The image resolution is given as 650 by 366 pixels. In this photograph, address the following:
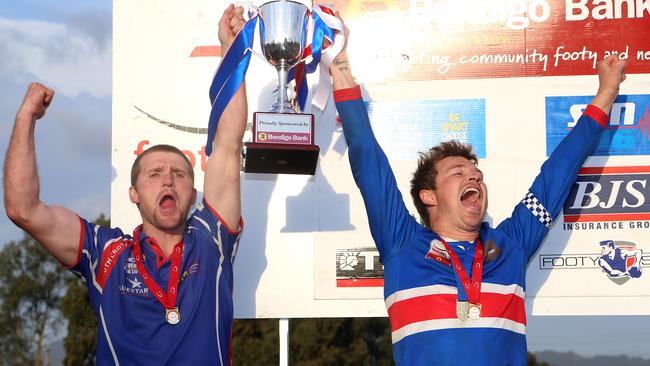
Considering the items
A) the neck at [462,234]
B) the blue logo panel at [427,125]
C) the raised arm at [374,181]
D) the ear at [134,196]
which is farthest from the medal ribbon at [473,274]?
the ear at [134,196]

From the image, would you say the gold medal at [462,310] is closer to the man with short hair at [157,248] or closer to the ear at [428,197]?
the ear at [428,197]

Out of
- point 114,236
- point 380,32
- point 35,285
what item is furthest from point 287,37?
point 35,285

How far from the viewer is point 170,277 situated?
10.0 ft

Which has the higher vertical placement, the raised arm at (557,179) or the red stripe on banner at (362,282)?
the raised arm at (557,179)

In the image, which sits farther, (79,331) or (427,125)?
(79,331)

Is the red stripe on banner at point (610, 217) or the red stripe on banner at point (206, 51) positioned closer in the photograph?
the red stripe on banner at point (610, 217)

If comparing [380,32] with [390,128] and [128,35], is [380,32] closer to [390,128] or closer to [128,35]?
[390,128]

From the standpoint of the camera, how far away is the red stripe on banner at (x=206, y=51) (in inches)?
157

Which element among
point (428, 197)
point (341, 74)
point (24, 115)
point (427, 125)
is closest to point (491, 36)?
point (427, 125)

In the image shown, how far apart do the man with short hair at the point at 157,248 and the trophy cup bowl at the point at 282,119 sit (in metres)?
0.18

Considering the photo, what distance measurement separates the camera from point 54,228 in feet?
10.2

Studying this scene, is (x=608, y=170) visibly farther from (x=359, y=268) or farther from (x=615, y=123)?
(x=359, y=268)

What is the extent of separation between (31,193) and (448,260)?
1584 mm

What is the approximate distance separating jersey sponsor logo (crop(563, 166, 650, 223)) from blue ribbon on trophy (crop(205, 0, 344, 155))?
1.25m
